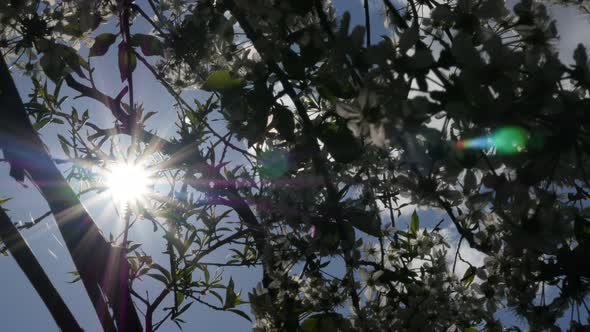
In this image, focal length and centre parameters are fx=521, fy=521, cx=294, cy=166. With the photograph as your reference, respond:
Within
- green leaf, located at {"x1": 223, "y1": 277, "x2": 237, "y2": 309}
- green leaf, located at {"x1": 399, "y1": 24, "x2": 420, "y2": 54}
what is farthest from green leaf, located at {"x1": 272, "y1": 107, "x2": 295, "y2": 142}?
green leaf, located at {"x1": 223, "y1": 277, "x2": 237, "y2": 309}

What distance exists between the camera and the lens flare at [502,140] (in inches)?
23.8

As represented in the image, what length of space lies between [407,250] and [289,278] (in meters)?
0.47

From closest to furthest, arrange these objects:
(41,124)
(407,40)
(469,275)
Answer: (407,40) < (469,275) < (41,124)

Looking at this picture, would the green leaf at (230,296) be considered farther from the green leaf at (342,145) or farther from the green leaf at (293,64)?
the green leaf at (293,64)

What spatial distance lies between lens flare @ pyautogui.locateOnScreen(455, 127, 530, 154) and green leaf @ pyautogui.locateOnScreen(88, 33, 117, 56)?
95 centimetres

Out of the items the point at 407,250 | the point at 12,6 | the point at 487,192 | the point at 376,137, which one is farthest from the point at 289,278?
the point at 12,6

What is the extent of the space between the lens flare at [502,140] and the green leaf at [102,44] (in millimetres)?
952

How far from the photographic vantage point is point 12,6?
1.22 m

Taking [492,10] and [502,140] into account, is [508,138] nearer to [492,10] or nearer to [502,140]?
[502,140]

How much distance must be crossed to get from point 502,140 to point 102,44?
1021mm

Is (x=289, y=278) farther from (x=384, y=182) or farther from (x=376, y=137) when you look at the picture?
(x=376, y=137)

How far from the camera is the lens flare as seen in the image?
0.60 m

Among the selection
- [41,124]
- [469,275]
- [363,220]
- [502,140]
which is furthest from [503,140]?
[41,124]

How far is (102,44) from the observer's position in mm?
1294
